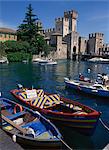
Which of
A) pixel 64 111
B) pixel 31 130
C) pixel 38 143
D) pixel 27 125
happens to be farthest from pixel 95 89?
pixel 38 143

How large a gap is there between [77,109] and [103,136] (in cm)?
167

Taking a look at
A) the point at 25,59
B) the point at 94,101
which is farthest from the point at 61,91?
the point at 25,59

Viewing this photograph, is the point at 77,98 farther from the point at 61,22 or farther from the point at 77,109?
the point at 61,22

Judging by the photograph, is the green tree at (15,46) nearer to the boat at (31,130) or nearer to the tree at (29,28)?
the tree at (29,28)

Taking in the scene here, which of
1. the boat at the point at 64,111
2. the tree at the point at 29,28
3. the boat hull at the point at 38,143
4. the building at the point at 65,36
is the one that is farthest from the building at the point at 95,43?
the boat hull at the point at 38,143

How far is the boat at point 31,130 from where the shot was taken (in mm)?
7062

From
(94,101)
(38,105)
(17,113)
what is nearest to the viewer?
(17,113)

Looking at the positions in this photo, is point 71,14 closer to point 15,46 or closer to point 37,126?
point 15,46

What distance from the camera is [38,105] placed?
35.6ft

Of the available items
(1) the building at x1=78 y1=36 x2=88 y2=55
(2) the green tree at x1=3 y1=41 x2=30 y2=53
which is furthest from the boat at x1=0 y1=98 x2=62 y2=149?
(1) the building at x1=78 y1=36 x2=88 y2=55

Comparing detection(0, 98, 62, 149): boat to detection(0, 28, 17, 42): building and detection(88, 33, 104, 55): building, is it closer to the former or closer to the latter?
detection(0, 28, 17, 42): building

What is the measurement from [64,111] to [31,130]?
360 centimetres

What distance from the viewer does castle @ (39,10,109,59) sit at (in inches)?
2776

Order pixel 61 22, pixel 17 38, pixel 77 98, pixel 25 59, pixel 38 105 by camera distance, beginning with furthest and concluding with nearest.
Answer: pixel 61 22 → pixel 17 38 → pixel 25 59 → pixel 77 98 → pixel 38 105
